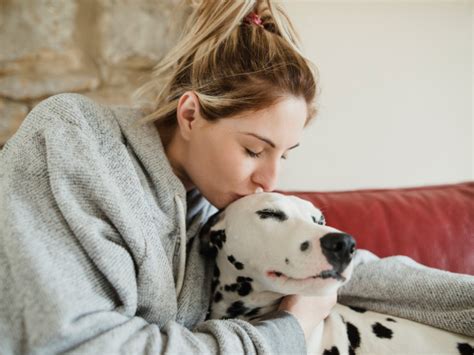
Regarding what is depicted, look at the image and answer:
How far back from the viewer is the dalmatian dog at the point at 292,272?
780 mm

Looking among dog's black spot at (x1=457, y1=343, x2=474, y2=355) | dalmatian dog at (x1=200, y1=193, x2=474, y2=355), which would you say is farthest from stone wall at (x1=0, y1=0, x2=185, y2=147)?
dog's black spot at (x1=457, y1=343, x2=474, y2=355)

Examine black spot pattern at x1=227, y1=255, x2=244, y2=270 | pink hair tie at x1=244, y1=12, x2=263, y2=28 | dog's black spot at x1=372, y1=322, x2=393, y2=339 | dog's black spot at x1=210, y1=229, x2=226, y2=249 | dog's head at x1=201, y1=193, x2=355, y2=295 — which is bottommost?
dog's black spot at x1=372, y1=322, x2=393, y2=339

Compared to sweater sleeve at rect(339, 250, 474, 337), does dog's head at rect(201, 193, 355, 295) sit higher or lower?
higher

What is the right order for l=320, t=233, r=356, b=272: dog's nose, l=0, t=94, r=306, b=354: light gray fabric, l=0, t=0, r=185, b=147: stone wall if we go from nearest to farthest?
l=0, t=94, r=306, b=354: light gray fabric → l=320, t=233, r=356, b=272: dog's nose → l=0, t=0, r=185, b=147: stone wall

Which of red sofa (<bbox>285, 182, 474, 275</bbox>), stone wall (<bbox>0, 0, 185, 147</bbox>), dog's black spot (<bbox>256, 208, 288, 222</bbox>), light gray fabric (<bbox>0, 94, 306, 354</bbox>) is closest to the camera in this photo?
light gray fabric (<bbox>0, 94, 306, 354</bbox>)

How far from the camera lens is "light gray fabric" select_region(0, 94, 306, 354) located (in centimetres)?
62

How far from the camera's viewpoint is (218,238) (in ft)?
3.12

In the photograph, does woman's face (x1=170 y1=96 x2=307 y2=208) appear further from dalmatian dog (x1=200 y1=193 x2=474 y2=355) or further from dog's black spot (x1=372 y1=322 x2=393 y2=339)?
dog's black spot (x1=372 y1=322 x2=393 y2=339)

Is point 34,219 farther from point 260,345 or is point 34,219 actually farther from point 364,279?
point 364,279

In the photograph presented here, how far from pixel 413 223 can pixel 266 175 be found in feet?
2.12

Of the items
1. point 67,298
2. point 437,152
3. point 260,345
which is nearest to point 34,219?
point 67,298

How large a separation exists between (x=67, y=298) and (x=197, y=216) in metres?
0.52

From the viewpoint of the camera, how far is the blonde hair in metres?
0.93

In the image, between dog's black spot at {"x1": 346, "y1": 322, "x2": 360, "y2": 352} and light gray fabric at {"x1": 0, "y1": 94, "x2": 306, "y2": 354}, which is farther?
dog's black spot at {"x1": 346, "y1": 322, "x2": 360, "y2": 352}
